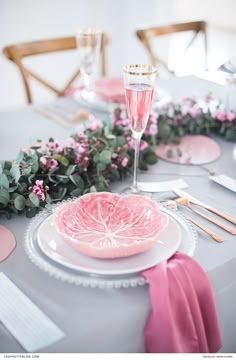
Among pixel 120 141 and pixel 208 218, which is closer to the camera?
pixel 208 218

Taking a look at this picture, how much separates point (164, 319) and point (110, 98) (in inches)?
36.0

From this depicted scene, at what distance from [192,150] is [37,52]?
0.99 meters

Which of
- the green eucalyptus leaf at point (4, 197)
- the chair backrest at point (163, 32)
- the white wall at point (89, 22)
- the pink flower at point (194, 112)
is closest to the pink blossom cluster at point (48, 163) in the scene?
the green eucalyptus leaf at point (4, 197)

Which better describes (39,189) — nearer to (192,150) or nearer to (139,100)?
(139,100)

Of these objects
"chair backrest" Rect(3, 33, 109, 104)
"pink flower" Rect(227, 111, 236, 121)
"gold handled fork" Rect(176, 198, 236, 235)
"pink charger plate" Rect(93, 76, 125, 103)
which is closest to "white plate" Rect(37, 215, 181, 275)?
"gold handled fork" Rect(176, 198, 236, 235)

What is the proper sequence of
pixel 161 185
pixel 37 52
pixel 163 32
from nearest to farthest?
pixel 161 185 < pixel 37 52 < pixel 163 32

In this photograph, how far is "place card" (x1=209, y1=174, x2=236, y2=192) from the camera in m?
1.02

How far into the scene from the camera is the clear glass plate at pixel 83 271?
0.68 metres

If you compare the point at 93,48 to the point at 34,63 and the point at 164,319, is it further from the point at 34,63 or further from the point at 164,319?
the point at 34,63

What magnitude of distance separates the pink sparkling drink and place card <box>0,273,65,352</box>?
1.34 ft

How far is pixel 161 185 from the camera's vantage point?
3.34 ft

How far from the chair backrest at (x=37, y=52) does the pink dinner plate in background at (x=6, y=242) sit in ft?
3.51

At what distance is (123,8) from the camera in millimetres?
3348

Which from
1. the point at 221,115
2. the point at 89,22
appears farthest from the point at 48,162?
the point at 89,22
